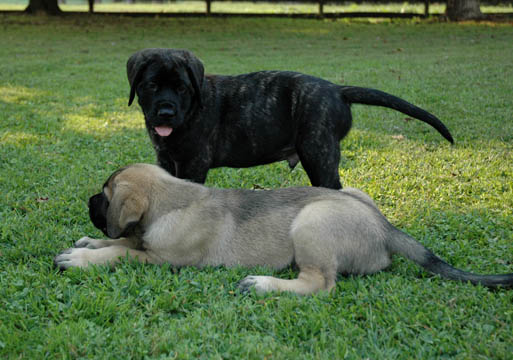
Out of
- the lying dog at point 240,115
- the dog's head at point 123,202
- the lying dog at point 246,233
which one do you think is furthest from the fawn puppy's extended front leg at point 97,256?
the lying dog at point 240,115

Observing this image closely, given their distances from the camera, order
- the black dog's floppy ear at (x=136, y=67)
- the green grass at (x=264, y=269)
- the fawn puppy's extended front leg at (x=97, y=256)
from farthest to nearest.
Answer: the black dog's floppy ear at (x=136, y=67), the fawn puppy's extended front leg at (x=97, y=256), the green grass at (x=264, y=269)

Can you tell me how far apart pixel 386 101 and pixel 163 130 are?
2115 mm

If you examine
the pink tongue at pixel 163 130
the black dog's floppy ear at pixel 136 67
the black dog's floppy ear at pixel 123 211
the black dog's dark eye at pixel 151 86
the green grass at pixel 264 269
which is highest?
the black dog's floppy ear at pixel 136 67

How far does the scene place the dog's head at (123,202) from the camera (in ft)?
12.3

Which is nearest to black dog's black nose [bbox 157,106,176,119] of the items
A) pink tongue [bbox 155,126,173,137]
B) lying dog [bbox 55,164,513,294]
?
pink tongue [bbox 155,126,173,137]

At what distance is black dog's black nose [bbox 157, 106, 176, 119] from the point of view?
4.76 metres

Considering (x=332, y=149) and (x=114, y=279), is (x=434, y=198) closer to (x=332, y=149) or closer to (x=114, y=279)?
(x=332, y=149)

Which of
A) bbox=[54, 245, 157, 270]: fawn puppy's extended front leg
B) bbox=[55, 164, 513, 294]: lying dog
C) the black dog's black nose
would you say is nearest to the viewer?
bbox=[55, 164, 513, 294]: lying dog

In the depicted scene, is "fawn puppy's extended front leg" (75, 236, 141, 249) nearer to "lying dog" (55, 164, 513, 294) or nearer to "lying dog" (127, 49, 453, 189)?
"lying dog" (55, 164, 513, 294)


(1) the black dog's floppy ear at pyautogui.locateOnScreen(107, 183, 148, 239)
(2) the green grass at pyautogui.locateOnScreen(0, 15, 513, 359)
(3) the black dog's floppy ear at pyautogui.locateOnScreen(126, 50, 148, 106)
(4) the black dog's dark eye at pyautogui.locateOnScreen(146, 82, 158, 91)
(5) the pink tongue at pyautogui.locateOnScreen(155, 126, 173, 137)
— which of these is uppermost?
(3) the black dog's floppy ear at pyautogui.locateOnScreen(126, 50, 148, 106)

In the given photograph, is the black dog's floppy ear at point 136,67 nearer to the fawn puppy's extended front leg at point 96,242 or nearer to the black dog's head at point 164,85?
the black dog's head at point 164,85

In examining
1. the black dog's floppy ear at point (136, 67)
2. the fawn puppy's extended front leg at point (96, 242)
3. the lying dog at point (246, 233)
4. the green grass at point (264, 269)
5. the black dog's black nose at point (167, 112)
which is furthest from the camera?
the black dog's floppy ear at point (136, 67)

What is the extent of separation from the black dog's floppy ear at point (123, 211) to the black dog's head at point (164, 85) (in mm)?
1119

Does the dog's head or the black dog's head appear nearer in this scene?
the dog's head
